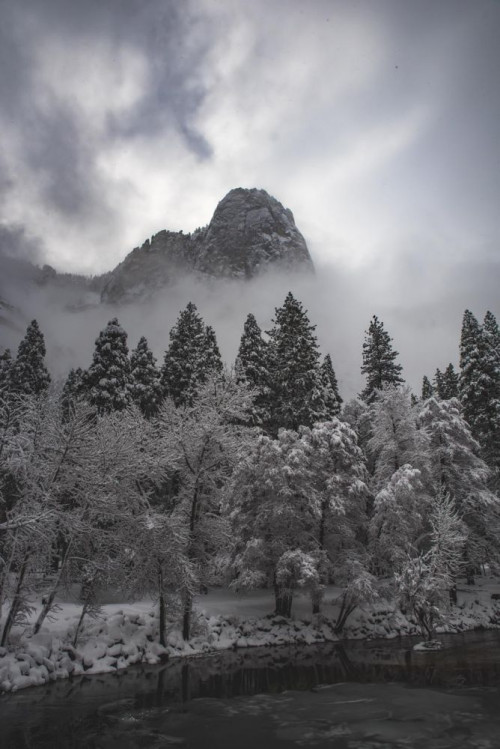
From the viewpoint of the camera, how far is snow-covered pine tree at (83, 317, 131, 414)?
3030 centimetres

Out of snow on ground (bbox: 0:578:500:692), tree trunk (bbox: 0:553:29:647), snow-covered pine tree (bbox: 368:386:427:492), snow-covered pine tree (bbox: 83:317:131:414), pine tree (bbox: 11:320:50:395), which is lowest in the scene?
snow on ground (bbox: 0:578:500:692)

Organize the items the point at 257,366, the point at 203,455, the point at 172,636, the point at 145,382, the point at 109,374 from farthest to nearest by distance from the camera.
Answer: the point at 145,382 → the point at 257,366 → the point at 109,374 → the point at 203,455 → the point at 172,636

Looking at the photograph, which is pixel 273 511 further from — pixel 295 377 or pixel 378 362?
pixel 378 362

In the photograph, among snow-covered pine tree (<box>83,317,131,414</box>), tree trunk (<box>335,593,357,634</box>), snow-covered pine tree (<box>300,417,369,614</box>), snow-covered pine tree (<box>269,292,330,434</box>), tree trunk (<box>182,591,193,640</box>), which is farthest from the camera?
snow-covered pine tree (<box>269,292,330,434</box>)

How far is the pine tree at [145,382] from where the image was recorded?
36.8m

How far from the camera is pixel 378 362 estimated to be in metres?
37.5

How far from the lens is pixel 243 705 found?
12852mm

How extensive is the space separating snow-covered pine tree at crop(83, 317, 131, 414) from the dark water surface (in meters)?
17.0

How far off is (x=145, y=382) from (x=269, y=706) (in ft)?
93.4

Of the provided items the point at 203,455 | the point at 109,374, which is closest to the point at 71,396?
the point at 203,455

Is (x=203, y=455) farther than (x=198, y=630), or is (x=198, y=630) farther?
(x=203, y=455)

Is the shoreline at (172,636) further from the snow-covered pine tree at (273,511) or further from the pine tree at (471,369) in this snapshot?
the pine tree at (471,369)

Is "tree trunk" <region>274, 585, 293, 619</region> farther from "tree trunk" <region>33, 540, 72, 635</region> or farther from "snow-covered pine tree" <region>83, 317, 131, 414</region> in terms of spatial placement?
"snow-covered pine tree" <region>83, 317, 131, 414</region>

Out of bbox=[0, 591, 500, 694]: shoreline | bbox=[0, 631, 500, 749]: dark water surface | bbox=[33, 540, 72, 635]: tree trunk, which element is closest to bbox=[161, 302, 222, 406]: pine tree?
bbox=[0, 591, 500, 694]: shoreline
